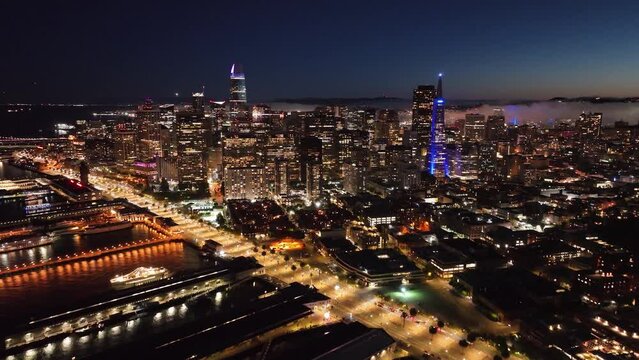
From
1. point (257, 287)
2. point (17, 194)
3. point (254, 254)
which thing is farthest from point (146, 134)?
point (257, 287)

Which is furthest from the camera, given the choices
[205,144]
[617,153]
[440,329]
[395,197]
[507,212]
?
[617,153]

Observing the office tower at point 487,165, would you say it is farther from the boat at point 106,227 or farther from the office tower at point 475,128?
the boat at point 106,227

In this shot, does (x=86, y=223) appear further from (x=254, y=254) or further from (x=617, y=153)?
(x=617, y=153)

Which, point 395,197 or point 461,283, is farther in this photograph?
point 395,197

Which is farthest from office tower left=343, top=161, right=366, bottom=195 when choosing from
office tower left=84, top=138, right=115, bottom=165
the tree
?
office tower left=84, top=138, right=115, bottom=165

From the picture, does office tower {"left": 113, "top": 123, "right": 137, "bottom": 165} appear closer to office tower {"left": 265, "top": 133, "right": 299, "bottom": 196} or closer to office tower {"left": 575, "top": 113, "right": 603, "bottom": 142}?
office tower {"left": 265, "top": 133, "right": 299, "bottom": 196}

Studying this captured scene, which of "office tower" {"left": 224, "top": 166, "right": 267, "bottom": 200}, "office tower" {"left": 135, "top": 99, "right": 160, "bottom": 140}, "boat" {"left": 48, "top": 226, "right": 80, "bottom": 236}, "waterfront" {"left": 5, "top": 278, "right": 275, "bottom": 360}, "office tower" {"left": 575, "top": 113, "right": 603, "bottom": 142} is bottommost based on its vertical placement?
"waterfront" {"left": 5, "top": 278, "right": 275, "bottom": 360}

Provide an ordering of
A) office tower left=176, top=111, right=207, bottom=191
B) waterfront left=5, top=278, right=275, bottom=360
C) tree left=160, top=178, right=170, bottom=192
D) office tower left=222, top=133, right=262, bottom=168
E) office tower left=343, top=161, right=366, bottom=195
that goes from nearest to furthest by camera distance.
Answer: waterfront left=5, top=278, right=275, bottom=360
office tower left=343, top=161, right=366, bottom=195
tree left=160, top=178, right=170, bottom=192
office tower left=222, top=133, right=262, bottom=168
office tower left=176, top=111, right=207, bottom=191
